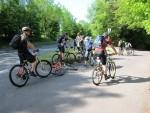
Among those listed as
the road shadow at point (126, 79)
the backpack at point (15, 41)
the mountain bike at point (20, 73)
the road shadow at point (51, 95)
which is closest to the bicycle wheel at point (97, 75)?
the road shadow at point (51, 95)

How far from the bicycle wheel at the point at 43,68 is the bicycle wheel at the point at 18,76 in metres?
1.13

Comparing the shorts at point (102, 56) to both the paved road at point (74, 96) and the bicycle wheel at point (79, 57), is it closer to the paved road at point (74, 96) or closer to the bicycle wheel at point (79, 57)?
the paved road at point (74, 96)

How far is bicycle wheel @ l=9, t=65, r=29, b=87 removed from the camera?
1224 centimetres

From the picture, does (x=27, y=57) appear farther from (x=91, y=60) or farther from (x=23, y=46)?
(x=91, y=60)

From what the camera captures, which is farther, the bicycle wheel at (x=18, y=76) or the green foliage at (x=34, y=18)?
the green foliage at (x=34, y=18)

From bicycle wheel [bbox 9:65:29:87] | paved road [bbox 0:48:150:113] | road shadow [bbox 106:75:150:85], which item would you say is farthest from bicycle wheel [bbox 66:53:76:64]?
bicycle wheel [bbox 9:65:29:87]

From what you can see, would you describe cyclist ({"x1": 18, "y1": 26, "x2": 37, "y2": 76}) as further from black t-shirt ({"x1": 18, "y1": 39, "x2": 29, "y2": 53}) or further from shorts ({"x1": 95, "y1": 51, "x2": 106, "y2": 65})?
shorts ({"x1": 95, "y1": 51, "x2": 106, "y2": 65})

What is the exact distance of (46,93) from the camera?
11398mm

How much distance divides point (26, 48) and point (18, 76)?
3.25 feet

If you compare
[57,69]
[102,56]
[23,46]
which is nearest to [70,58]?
[57,69]

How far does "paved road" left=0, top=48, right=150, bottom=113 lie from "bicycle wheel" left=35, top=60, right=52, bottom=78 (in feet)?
Answer: 0.80

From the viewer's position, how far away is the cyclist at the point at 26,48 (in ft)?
41.0

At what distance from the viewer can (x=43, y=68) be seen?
14.1 m

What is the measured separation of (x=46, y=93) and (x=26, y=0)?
168ft
